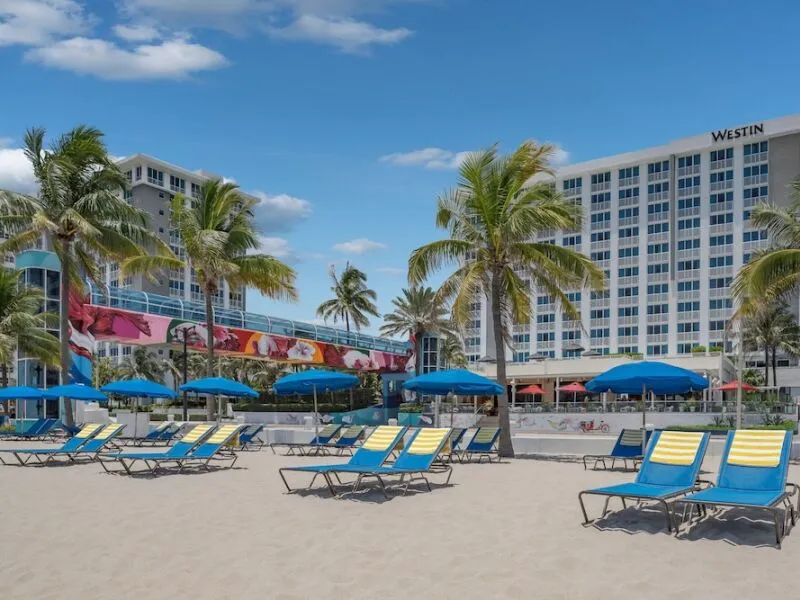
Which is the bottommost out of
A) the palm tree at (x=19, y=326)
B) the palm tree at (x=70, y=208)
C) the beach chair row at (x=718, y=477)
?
the beach chair row at (x=718, y=477)

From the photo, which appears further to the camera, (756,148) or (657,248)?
(657,248)

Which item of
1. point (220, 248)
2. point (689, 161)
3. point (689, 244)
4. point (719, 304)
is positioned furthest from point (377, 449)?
point (689, 161)

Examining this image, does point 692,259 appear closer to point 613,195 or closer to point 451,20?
point 613,195

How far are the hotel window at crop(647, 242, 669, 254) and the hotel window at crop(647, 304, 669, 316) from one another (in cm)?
500

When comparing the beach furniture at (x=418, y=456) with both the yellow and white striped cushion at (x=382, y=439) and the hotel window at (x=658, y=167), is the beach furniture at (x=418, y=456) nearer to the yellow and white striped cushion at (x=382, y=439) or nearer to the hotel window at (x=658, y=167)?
the yellow and white striped cushion at (x=382, y=439)

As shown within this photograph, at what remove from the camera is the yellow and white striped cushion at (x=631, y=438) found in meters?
16.5

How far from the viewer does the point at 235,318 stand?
39.7 m

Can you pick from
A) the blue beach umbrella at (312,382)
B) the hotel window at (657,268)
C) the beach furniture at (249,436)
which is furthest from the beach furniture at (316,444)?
the hotel window at (657,268)

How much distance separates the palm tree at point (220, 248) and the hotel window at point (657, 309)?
53099mm

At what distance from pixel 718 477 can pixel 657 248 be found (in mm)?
68520

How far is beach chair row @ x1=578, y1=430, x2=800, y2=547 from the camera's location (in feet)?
27.0

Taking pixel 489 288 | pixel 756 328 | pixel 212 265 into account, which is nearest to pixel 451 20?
pixel 489 288

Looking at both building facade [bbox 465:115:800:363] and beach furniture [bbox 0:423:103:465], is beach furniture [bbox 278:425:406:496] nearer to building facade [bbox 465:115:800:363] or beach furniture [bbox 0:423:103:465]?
beach furniture [bbox 0:423:103:465]

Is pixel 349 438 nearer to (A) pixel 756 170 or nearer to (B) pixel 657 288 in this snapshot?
(B) pixel 657 288
